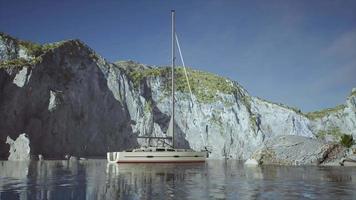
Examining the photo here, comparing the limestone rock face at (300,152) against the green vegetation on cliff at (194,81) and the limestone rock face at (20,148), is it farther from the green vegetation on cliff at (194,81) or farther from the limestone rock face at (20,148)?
the green vegetation on cliff at (194,81)

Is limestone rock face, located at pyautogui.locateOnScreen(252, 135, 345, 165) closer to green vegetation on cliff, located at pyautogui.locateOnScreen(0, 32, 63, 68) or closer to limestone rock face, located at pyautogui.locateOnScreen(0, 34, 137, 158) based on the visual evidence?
limestone rock face, located at pyautogui.locateOnScreen(0, 34, 137, 158)

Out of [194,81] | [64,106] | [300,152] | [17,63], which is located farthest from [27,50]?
[300,152]

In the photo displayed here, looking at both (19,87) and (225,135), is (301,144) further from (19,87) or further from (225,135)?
(225,135)

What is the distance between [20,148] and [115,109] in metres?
47.2

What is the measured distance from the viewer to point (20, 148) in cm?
9931

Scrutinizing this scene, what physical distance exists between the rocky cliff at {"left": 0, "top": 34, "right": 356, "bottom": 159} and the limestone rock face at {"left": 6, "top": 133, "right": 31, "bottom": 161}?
3081 millimetres

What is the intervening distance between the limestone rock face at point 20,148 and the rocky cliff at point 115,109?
3081 mm

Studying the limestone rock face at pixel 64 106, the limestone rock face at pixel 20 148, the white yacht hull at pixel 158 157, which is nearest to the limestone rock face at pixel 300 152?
the white yacht hull at pixel 158 157

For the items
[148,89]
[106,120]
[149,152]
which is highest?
[148,89]

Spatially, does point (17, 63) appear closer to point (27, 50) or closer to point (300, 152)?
point (27, 50)

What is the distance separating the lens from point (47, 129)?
380ft

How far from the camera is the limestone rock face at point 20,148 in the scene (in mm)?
97500

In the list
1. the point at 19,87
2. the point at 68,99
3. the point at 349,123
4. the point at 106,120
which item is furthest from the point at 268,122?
the point at 19,87

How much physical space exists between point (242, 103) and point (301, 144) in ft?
374
